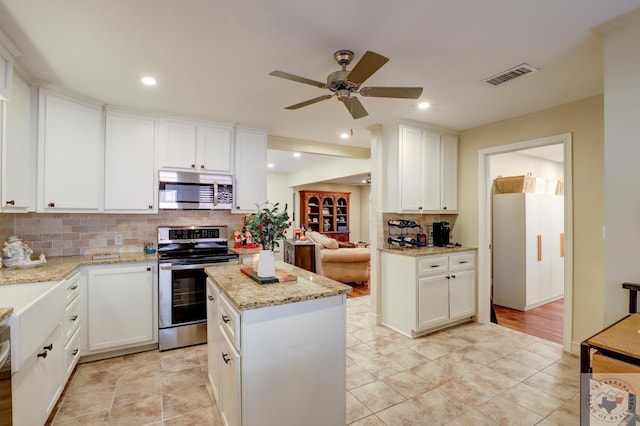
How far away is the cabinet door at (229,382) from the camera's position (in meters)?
1.62

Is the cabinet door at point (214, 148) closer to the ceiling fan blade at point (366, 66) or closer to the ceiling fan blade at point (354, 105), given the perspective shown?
the ceiling fan blade at point (354, 105)

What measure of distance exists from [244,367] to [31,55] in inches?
104

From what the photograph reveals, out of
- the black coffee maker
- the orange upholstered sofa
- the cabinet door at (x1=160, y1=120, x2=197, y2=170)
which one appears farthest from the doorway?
the cabinet door at (x1=160, y1=120, x2=197, y2=170)

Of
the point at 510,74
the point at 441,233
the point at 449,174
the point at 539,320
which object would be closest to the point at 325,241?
the point at 441,233

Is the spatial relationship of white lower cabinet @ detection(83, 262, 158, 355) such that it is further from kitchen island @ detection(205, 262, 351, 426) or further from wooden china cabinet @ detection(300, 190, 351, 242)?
wooden china cabinet @ detection(300, 190, 351, 242)

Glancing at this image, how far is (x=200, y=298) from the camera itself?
3305mm

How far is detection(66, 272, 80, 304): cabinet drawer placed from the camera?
250 centimetres

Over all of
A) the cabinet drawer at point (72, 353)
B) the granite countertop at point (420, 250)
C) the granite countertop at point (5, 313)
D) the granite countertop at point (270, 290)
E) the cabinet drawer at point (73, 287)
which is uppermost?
the granite countertop at point (420, 250)

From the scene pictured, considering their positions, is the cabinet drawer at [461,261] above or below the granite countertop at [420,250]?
below

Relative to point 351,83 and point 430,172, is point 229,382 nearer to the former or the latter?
point 351,83

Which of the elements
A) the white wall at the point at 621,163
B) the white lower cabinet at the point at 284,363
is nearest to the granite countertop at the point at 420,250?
the white wall at the point at 621,163

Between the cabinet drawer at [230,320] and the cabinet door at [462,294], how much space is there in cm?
287

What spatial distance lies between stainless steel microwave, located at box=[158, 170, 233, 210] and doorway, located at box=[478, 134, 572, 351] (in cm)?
327

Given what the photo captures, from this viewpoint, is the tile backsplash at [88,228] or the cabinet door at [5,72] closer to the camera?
the cabinet door at [5,72]
